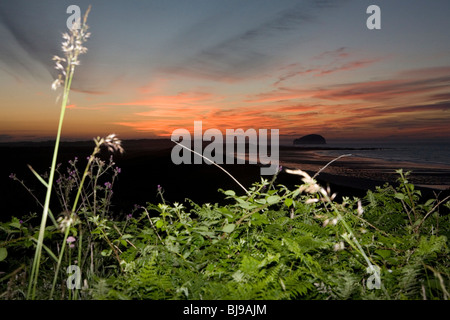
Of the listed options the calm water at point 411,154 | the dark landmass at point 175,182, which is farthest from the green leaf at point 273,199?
the calm water at point 411,154

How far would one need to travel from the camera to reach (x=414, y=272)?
1.67 meters

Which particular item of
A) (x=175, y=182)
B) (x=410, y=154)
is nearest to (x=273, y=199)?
(x=175, y=182)

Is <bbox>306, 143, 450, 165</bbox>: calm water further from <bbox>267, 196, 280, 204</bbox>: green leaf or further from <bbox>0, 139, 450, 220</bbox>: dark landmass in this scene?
<bbox>267, 196, 280, 204</bbox>: green leaf

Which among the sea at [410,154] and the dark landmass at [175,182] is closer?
the dark landmass at [175,182]

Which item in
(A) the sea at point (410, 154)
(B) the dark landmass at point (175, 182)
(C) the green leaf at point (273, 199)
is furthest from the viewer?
(A) the sea at point (410, 154)

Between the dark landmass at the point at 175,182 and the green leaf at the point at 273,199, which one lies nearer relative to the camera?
the green leaf at the point at 273,199

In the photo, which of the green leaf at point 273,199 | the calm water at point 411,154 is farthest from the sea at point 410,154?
the green leaf at point 273,199

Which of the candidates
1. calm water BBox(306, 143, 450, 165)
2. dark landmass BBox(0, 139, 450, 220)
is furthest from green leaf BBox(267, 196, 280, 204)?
calm water BBox(306, 143, 450, 165)

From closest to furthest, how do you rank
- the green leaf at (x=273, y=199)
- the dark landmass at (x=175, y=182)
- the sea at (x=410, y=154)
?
the green leaf at (x=273, y=199), the dark landmass at (x=175, y=182), the sea at (x=410, y=154)

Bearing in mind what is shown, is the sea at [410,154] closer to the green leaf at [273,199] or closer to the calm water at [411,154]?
the calm water at [411,154]

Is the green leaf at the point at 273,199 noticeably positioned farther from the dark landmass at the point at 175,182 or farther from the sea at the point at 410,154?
the sea at the point at 410,154
